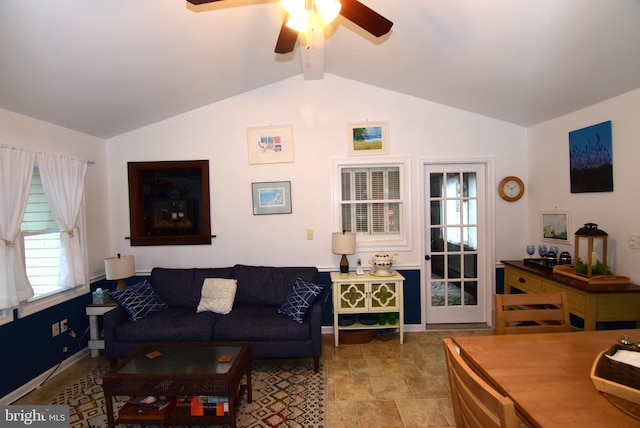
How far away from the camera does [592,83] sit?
7.57ft

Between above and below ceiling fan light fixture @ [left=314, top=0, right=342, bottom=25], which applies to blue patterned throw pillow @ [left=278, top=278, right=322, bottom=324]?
below

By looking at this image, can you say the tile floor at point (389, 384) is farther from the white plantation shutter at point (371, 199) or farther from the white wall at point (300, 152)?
the white plantation shutter at point (371, 199)

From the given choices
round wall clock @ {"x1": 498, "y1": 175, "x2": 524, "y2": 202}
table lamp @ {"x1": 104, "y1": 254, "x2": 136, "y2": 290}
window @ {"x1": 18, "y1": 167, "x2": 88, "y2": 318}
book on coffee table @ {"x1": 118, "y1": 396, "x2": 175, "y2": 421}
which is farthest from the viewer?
round wall clock @ {"x1": 498, "y1": 175, "x2": 524, "y2": 202}

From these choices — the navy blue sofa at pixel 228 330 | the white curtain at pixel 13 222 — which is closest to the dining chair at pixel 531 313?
the navy blue sofa at pixel 228 330

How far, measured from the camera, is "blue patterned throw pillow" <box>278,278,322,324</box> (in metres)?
2.71

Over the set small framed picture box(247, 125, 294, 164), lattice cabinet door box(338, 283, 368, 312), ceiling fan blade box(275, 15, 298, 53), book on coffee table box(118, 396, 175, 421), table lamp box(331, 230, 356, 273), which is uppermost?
ceiling fan blade box(275, 15, 298, 53)

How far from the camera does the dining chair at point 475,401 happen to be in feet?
2.62

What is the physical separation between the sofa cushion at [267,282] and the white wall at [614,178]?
2.71 metres

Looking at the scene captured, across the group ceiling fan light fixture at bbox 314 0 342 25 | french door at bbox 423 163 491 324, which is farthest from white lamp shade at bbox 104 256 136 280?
french door at bbox 423 163 491 324

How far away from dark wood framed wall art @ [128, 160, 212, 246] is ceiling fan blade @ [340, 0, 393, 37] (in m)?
2.45

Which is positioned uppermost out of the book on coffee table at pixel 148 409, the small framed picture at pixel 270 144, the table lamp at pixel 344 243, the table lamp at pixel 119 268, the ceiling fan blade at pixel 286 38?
the ceiling fan blade at pixel 286 38

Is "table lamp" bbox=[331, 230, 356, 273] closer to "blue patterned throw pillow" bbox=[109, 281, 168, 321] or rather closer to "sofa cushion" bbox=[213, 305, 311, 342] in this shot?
"sofa cushion" bbox=[213, 305, 311, 342]

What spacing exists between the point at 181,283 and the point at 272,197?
1.39 meters

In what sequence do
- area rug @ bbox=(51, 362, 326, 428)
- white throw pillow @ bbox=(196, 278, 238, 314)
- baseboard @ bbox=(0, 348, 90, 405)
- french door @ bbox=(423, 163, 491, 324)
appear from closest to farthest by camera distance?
area rug @ bbox=(51, 362, 326, 428) → baseboard @ bbox=(0, 348, 90, 405) → white throw pillow @ bbox=(196, 278, 238, 314) → french door @ bbox=(423, 163, 491, 324)
